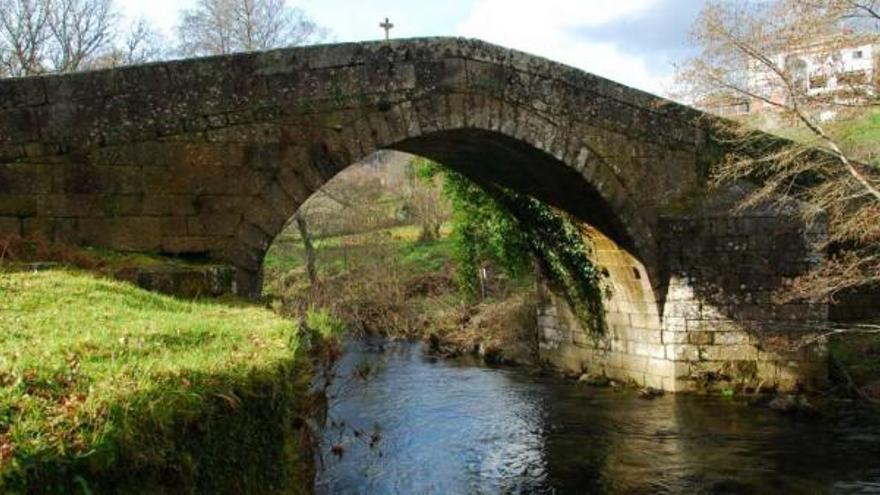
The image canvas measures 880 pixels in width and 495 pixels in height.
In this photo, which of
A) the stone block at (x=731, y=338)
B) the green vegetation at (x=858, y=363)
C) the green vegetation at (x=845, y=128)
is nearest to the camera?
the green vegetation at (x=845, y=128)

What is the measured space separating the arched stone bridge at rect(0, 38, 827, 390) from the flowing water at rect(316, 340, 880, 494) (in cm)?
119

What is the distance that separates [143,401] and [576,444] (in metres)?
7.32

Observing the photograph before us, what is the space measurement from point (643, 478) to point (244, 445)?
5698 millimetres

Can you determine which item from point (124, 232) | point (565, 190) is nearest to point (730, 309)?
point (565, 190)

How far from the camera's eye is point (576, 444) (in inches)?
368

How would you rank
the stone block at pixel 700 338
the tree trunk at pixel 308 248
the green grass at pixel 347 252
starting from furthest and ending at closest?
the green grass at pixel 347 252 → the tree trunk at pixel 308 248 → the stone block at pixel 700 338

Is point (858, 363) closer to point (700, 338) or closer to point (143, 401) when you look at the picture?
point (700, 338)

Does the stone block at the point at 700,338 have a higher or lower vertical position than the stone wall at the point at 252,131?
lower

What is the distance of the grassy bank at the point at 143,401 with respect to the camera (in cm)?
238

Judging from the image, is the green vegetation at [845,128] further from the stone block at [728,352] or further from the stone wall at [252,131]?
the stone block at [728,352]

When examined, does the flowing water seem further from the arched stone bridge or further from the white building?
the white building

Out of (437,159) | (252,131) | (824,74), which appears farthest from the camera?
(437,159)

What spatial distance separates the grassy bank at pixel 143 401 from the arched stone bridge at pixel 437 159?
9.84 feet

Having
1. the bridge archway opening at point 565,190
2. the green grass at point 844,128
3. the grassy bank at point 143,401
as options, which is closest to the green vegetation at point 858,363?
the bridge archway opening at point 565,190
